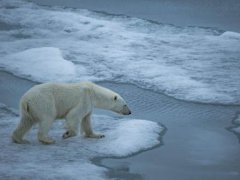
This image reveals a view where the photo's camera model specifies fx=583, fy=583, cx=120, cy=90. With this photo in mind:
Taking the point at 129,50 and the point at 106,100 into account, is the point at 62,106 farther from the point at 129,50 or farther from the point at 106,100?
→ the point at 129,50

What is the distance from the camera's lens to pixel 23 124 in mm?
5727

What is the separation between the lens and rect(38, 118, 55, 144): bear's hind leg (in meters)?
5.70

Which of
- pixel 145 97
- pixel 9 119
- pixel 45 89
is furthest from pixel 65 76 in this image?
pixel 45 89

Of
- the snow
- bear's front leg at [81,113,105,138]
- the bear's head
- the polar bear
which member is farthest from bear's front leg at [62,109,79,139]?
the snow

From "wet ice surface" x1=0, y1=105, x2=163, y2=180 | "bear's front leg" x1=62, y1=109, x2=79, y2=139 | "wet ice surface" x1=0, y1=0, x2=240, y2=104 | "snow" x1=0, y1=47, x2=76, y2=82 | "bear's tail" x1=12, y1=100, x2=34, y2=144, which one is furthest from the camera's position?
"snow" x1=0, y1=47, x2=76, y2=82

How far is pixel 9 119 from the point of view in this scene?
659 cm

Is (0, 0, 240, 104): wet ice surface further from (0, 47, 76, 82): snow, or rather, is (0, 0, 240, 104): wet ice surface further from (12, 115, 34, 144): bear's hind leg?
(12, 115, 34, 144): bear's hind leg

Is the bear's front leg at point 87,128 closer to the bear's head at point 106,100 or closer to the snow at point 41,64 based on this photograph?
the bear's head at point 106,100

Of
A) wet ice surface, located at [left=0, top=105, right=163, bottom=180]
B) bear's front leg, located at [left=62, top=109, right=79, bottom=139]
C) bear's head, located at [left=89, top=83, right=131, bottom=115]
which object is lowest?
wet ice surface, located at [left=0, top=105, right=163, bottom=180]

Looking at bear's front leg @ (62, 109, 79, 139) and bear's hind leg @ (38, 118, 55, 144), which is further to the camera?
bear's front leg @ (62, 109, 79, 139)

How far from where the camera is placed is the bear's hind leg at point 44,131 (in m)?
5.70

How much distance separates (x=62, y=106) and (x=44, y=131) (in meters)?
0.34

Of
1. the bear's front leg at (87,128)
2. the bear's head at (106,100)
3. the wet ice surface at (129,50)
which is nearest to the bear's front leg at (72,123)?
the bear's front leg at (87,128)

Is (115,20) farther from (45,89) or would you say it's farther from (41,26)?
(45,89)
